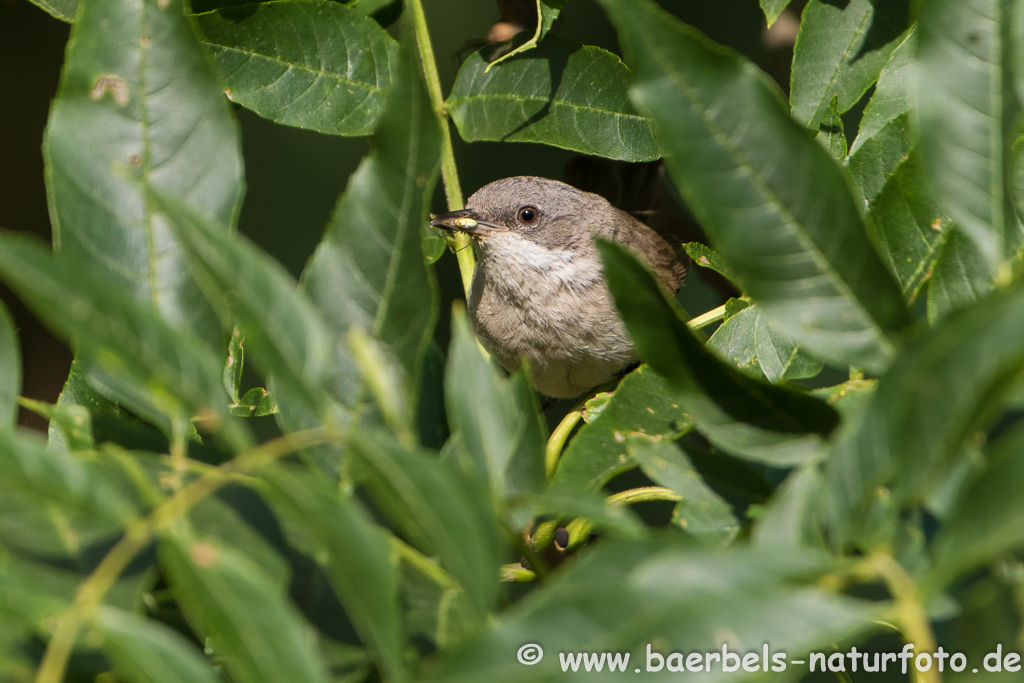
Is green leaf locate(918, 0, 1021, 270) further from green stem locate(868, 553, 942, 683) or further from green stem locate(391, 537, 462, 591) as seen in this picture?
green stem locate(391, 537, 462, 591)

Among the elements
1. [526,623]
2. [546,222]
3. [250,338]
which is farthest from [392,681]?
[546,222]

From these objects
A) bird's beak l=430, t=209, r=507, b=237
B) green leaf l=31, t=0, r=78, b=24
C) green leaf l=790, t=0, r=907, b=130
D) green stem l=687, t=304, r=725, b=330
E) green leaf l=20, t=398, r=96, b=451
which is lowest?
bird's beak l=430, t=209, r=507, b=237

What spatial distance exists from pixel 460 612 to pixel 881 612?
326mm

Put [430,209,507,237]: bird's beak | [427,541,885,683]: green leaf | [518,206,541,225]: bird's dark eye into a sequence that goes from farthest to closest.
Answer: [518,206,541,225]: bird's dark eye, [430,209,507,237]: bird's beak, [427,541,885,683]: green leaf

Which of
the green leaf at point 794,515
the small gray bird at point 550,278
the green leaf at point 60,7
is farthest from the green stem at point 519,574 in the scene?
the small gray bird at point 550,278

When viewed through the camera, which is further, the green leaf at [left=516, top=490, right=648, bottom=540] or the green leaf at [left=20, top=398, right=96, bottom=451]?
the green leaf at [left=20, top=398, right=96, bottom=451]

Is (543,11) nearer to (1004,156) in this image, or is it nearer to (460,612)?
(1004,156)

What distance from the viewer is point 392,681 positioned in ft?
2.12

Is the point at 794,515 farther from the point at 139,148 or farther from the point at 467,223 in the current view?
the point at 467,223

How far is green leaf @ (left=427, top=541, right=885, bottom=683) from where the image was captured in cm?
58

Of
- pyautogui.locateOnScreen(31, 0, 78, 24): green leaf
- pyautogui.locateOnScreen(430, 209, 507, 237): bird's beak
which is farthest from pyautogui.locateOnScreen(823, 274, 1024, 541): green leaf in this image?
pyautogui.locateOnScreen(430, 209, 507, 237): bird's beak

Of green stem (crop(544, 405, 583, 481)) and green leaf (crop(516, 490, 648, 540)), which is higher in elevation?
green leaf (crop(516, 490, 648, 540))

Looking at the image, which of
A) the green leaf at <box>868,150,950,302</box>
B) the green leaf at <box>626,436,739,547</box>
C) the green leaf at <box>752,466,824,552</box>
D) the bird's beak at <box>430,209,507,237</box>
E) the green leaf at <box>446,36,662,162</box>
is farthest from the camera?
the bird's beak at <box>430,209,507,237</box>

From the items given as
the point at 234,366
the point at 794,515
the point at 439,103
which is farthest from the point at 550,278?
the point at 794,515
